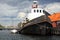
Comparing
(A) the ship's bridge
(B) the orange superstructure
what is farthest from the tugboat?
(B) the orange superstructure

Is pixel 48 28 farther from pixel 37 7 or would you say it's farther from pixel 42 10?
pixel 37 7

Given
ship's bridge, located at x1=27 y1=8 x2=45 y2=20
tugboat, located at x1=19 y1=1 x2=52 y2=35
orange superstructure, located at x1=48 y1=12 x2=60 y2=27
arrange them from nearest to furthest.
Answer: tugboat, located at x1=19 y1=1 x2=52 y2=35, ship's bridge, located at x1=27 y1=8 x2=45 y2=20, orange superstructure, located at x1=48 y1=12 x2=60 y2=27

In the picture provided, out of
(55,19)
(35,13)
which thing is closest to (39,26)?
(35,13)

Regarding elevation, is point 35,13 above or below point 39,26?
above

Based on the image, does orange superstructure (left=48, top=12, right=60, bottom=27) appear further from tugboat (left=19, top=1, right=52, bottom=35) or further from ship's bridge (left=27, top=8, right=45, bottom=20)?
tugboat (left=19, top=1, right=52, bottom=35)

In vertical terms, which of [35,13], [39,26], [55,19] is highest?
[35,13]

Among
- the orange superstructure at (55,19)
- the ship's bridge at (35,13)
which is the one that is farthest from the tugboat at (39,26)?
the orange superstructure at (55,19)

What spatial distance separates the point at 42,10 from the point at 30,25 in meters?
13.7

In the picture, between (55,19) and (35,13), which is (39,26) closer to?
(35,13)

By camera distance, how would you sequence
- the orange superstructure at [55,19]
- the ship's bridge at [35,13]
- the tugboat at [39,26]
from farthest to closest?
the orange superstructure at [55,19] < the ship's bridge at [35,13] < the tugboat at [39,26]

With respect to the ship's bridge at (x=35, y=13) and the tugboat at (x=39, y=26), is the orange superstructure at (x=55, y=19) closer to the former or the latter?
the ship's bridge at (x=35, y=13)

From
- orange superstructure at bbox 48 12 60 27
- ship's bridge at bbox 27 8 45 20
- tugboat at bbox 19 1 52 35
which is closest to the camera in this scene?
tugboat at bbox 19 1 52 35

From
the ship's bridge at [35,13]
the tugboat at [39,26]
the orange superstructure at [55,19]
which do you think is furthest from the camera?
the orange superstructure at [55,19]

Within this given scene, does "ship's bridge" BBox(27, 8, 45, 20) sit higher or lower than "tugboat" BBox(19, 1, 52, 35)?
higher
